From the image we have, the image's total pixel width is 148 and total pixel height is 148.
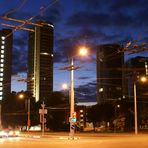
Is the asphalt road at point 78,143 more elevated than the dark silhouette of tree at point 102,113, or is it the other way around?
the dark silhouette of tree at point 102,113

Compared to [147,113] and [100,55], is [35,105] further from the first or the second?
[100,55]

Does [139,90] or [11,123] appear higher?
[139,90]

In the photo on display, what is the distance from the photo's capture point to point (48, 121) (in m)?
99.8

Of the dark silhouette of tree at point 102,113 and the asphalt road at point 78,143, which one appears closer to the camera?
the asphalt road at point 78,143

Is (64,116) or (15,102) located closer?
(64,116)

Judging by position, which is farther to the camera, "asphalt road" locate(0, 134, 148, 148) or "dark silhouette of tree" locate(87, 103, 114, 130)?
"dark silhouette of tree" locate(87, 103, 114, 130)

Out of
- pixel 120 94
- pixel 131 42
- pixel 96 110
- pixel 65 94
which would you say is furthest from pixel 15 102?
pixel 131 42

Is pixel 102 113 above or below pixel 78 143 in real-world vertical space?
above

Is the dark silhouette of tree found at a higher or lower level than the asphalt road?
higher

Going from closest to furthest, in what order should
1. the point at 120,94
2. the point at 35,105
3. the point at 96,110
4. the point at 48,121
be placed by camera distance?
the point at 48,121 → the point at 96,110 → the point at 35,105 → the point at 120,94

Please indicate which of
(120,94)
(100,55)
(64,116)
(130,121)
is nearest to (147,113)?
(130,121)

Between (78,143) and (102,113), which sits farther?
(102,113)

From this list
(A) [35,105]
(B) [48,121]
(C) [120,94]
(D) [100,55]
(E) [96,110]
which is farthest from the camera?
(C) [120,94]

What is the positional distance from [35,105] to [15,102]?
6620 mm
